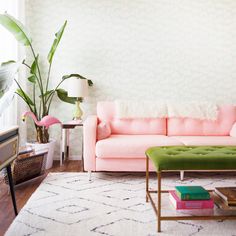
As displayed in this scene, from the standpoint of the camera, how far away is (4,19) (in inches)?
119

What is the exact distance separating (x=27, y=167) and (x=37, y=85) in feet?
4.93

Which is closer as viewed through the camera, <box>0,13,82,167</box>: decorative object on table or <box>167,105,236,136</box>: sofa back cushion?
<box>0,13,82,167</box>: decorative object on table

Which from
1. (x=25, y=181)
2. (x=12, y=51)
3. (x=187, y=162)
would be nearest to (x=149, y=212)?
(x=187, y=162)

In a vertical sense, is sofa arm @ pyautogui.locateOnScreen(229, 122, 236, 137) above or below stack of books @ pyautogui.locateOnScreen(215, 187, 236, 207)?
above

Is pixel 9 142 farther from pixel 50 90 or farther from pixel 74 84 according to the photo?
pixel 50 90

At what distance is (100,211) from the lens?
2127mm

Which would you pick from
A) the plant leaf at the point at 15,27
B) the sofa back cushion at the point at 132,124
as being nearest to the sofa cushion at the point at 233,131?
the sofa back cushion at the point at 132,124

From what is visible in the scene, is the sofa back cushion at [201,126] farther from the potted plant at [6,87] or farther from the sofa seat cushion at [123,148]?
the potted plant at [6,87]

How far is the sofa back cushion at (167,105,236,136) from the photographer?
11.4 feet

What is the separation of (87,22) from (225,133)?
2335 millimetres

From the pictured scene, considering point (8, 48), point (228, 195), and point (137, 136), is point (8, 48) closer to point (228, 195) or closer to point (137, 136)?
point (137, 136)

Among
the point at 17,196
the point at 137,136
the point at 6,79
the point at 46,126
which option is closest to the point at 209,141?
the point at 137,136

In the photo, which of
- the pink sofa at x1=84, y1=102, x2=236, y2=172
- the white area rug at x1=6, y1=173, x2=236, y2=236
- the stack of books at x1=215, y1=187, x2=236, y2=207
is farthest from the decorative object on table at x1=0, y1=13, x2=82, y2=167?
the stack of books at x1=215, y1=187, x2=236, y2=207

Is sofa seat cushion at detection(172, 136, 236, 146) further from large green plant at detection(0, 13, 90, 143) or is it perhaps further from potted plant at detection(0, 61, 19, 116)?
potted plant at detection(0, 61, 19, 116)
